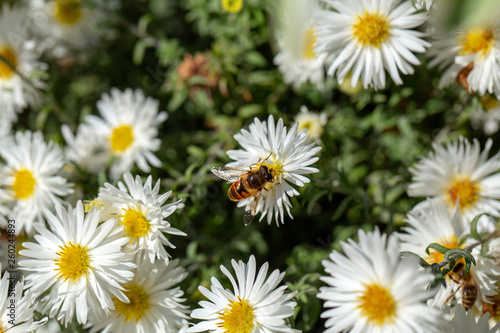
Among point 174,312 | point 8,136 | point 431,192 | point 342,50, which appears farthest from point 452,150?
point 8,136

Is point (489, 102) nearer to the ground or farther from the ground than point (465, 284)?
farther from the ground

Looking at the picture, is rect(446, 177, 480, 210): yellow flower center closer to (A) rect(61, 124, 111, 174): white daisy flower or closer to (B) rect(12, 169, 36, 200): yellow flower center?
(A) rect(61, 124, 111, 174): white daisy flower

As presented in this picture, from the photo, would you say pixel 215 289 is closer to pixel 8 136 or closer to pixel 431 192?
pixel 431 192

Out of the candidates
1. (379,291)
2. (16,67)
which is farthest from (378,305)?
(16,67)

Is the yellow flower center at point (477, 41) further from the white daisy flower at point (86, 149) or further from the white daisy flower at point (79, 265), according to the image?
the white daisy flower at point (86, 149)

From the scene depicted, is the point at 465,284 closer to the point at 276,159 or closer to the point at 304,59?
the point at 276,159

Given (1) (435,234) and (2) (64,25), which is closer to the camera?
(1) (435,234)
